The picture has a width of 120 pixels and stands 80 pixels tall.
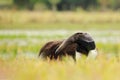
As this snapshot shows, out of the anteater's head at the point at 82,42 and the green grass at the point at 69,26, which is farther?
the green grass at the point at 69,26

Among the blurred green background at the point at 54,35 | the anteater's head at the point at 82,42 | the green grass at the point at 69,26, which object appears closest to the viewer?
the blurred green background at the point at 54,35

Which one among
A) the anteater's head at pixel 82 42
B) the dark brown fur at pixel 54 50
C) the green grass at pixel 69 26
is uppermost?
the anteater's head at pixel 82 42

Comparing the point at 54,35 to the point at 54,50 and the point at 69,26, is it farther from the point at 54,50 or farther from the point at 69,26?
the point at 54,50

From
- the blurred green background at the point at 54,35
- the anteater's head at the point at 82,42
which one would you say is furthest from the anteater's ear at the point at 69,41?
the blurred green background at the point at 54,35

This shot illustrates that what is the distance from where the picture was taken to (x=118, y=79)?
204cm

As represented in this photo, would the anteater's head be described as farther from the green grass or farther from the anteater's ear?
the green grass

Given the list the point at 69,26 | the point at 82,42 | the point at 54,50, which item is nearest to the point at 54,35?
the point at 69,26

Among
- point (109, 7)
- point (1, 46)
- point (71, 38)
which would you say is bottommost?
point (109, 7)

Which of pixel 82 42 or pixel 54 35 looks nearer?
pixel 82 42

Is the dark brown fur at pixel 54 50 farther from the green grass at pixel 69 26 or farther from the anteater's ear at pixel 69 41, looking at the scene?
the green grass at pixel 69 26

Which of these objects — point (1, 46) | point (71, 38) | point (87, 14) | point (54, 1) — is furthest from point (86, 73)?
point (87, 14)

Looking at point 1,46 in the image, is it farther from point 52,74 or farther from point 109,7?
point 109,7

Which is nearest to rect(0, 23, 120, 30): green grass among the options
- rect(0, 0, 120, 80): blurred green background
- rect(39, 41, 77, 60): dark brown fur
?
rect(0, 0, 120, 80): blurred green background

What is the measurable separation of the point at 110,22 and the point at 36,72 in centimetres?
1032
